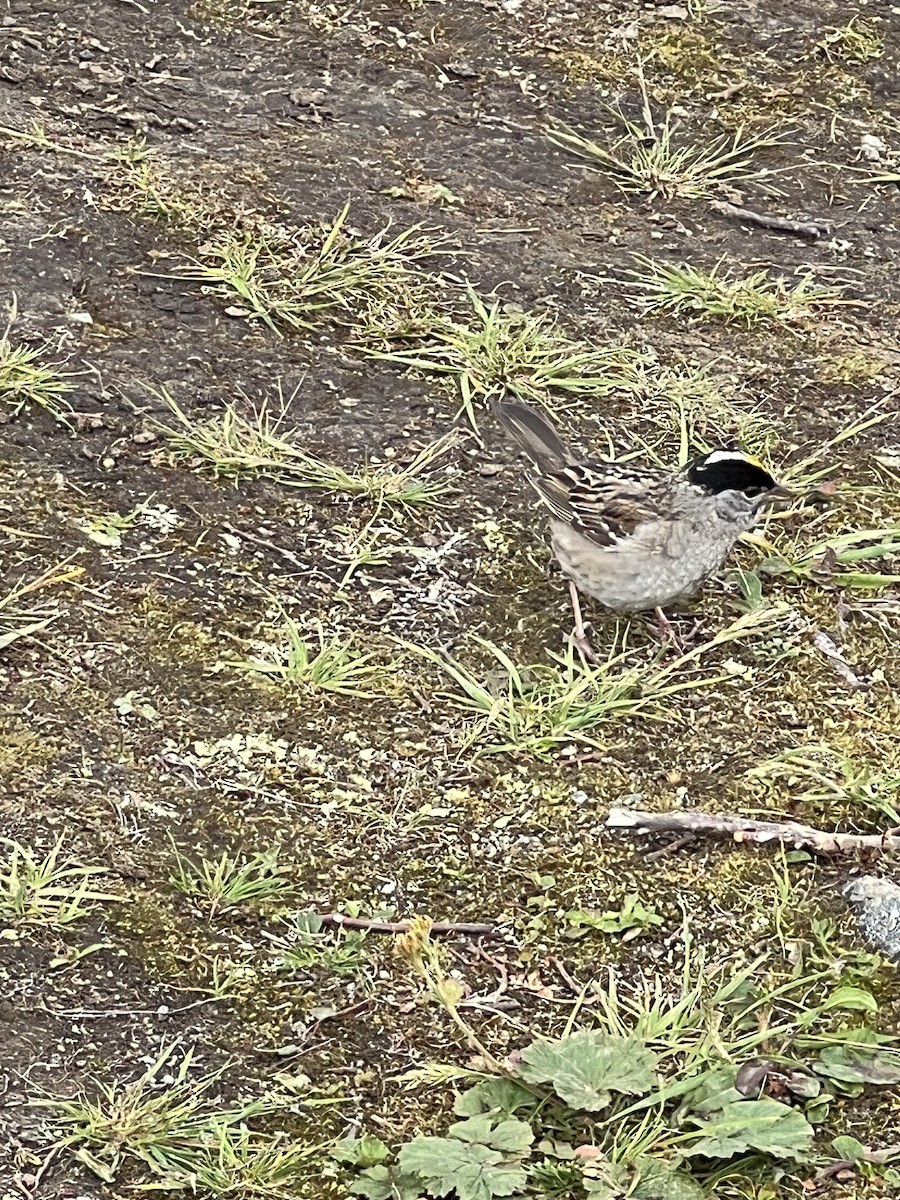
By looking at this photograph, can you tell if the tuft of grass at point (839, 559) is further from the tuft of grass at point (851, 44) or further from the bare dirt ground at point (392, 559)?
the tuft of grass at point (851, 44)

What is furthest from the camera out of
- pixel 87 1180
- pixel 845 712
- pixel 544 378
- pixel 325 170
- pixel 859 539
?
pixel 325 170

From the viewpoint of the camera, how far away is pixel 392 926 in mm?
3846

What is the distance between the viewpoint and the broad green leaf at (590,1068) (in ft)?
11.2

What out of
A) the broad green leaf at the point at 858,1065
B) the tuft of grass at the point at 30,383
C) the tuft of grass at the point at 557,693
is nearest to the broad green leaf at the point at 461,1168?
the broad green leaf at the point at 858,1065

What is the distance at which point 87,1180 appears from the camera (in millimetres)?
3311

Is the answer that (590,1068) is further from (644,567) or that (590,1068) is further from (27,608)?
(27,608)

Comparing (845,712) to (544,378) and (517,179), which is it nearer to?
(544,378)

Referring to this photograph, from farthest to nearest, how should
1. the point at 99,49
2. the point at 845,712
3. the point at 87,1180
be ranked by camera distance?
1. the point at 99,49
2. the point at 845,712
3. the point at 87,1180

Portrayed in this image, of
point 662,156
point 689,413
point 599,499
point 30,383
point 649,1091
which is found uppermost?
point 662,156

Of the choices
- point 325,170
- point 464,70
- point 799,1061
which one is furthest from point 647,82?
point 799,1061

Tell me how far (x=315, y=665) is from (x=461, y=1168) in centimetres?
152

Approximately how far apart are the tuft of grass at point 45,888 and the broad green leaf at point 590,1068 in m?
1.04

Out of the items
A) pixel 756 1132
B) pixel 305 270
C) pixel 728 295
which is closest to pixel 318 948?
pixel 756 1132

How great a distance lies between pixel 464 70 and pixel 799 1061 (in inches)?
→ 178
